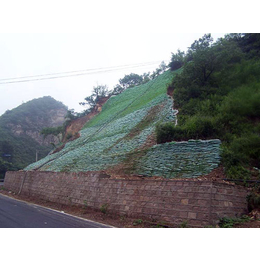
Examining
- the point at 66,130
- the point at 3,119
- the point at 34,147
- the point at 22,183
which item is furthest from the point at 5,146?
the point at 22,183

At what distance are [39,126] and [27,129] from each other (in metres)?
4.65

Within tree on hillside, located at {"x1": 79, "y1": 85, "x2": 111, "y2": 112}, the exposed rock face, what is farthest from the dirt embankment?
the exposed rock face

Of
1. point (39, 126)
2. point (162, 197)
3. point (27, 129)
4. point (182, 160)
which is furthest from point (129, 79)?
point (162, 197)

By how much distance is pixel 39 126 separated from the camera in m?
65.2

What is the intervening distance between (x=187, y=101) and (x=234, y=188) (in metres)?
8.19

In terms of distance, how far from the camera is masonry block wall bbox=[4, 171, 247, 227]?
7.02 m

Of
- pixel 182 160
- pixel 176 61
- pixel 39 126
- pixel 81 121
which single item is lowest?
pixel 182 160

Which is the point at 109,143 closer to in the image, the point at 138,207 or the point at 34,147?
the point at 138,207

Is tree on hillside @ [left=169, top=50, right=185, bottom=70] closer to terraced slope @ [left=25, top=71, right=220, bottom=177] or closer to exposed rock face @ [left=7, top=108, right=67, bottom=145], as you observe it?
terraced slope @ [left=25, top=71, right=220, bottom=177]

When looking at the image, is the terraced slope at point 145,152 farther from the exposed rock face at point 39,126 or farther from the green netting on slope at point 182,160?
the exposed rock face at point 39,126

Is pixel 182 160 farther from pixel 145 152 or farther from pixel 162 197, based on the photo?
pixel 145 152

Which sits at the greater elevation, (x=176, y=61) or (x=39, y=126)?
(x=176, y=61)

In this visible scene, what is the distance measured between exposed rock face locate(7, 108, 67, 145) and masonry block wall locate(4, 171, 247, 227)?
4403cm

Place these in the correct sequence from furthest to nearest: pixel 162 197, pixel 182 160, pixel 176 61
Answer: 1. pixel 176 61
2. pixel 182 160
3. pixel 162 197
